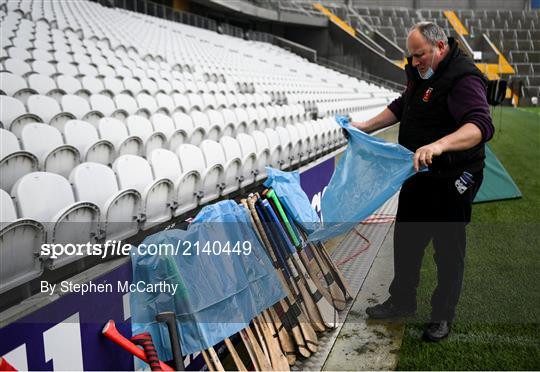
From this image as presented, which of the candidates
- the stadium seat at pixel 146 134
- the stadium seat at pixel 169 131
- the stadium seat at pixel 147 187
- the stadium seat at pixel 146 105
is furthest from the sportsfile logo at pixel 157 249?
the stadium seat at pixel 146 105

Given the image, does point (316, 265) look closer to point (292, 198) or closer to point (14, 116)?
point (292, 198)

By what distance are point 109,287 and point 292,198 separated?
4.50 ft

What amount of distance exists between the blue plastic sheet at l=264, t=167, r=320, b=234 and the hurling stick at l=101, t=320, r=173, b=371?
1298 mm

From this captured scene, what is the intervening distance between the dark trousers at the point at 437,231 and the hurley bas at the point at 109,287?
4.97 feet

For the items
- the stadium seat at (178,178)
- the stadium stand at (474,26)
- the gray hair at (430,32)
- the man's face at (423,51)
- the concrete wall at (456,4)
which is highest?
the concrete wall at (456,4)

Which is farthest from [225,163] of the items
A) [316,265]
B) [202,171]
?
[316,265]

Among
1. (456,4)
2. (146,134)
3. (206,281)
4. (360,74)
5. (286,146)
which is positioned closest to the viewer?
(206,281)

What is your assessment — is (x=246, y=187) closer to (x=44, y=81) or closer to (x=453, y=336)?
(x=453, y=336)

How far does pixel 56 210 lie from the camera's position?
2986 mm

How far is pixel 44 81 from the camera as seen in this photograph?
6453 mm

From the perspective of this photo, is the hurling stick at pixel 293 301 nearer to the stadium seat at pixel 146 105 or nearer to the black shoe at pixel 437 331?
the black shoe at pixel 437 331

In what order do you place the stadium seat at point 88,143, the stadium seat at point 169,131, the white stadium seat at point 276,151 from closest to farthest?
1. the stadium seat at point 88,143
2. the stadium seat at point 169,131
3. the white stadium seat at point 276,151

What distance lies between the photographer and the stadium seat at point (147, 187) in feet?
11.3

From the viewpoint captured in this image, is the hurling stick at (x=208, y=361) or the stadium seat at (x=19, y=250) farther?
the stadium seat at (x=19, y=250)
